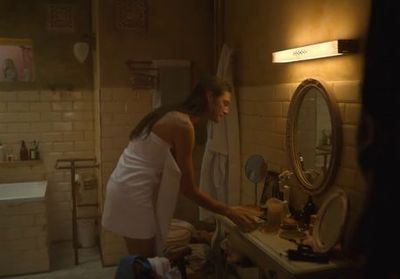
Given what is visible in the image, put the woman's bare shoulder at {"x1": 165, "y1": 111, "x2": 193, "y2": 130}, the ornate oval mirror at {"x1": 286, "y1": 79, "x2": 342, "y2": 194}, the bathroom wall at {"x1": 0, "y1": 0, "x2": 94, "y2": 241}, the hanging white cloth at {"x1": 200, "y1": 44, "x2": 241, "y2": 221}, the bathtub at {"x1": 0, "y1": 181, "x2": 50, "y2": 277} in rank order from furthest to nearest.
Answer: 1. the bathroom wall at {"x1": 0, "y1": 0, "x2": 94, "y2": 241}
2. the bathtub at {"x1": 0, "y1": 181, "x2": 50, "y2": 277}
3. the hanging white cloth at {"x1": 200, "y1": 44, "x2": 241, "y2": 221}
4. the woman's bare shoulder at {"x1": 165, "y1": 111, "x2": 193, "y2": 130}
5. the ornate oval mirror at {"x1": 286, "y1": 79, "x2": 342, "y2": 194}

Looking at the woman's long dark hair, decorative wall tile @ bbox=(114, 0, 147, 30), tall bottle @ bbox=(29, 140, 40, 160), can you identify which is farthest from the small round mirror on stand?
tall bottle @ bbox=(29, 140, 40, 160)

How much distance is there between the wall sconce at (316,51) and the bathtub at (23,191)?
2.03 meters

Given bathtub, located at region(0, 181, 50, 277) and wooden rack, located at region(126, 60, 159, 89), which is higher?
wooden rack, located at region(126, 60, 159, 89)

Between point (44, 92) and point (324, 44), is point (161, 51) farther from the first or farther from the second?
point (324, 44)

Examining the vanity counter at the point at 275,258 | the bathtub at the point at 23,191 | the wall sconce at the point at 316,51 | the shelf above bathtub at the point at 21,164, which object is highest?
the wall sconce at the point at 316,51

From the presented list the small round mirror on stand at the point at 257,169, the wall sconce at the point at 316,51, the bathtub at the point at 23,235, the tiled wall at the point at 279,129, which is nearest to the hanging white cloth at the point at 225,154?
the tiled wall at the point at 279,129

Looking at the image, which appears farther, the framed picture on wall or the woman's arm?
the framed picture on wall

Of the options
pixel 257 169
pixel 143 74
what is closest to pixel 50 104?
pixel 143 74

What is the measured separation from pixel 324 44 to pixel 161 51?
1706 mm

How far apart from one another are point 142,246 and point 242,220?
557 mm

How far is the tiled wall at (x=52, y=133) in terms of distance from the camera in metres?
3.69

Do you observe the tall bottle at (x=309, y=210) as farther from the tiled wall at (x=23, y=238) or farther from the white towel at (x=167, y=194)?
the tiled wall at (x=23, y=238)

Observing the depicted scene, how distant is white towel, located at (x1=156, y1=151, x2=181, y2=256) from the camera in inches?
84.2

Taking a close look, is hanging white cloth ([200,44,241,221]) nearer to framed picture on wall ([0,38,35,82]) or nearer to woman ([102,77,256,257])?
woman ([102,77,256,257])
